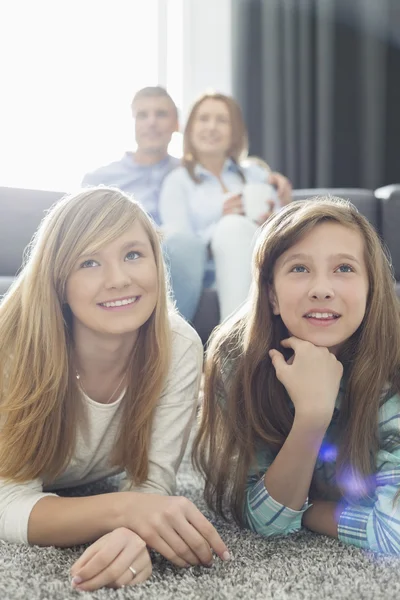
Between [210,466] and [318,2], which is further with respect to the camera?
[318,2]

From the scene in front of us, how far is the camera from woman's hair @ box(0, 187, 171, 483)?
3.32ft

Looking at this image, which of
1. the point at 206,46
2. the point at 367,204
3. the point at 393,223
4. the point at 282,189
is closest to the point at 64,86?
the point at 206,46

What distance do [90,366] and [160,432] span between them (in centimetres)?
16

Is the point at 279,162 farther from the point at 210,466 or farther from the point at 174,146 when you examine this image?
the point at 210,466

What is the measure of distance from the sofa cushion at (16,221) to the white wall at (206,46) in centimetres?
147

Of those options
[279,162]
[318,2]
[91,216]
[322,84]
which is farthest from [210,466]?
[318,2]

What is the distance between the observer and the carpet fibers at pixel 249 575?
0.76 m

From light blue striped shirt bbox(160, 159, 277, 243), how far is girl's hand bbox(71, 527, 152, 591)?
1350 millimetres

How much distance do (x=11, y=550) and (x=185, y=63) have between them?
303 centimetres

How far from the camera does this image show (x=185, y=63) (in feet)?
11.4

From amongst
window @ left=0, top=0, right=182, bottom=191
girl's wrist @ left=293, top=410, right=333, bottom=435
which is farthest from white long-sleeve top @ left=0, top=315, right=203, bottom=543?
window @ left=0, top=0, right=182, bottom=191

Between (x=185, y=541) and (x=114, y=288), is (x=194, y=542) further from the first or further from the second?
(x=114, y=288)

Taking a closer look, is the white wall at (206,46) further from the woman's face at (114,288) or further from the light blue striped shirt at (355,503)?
the light blue striped shirt at (355,503)

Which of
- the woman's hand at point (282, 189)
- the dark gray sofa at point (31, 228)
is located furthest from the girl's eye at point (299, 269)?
the woman's hand at point (282, 189)
